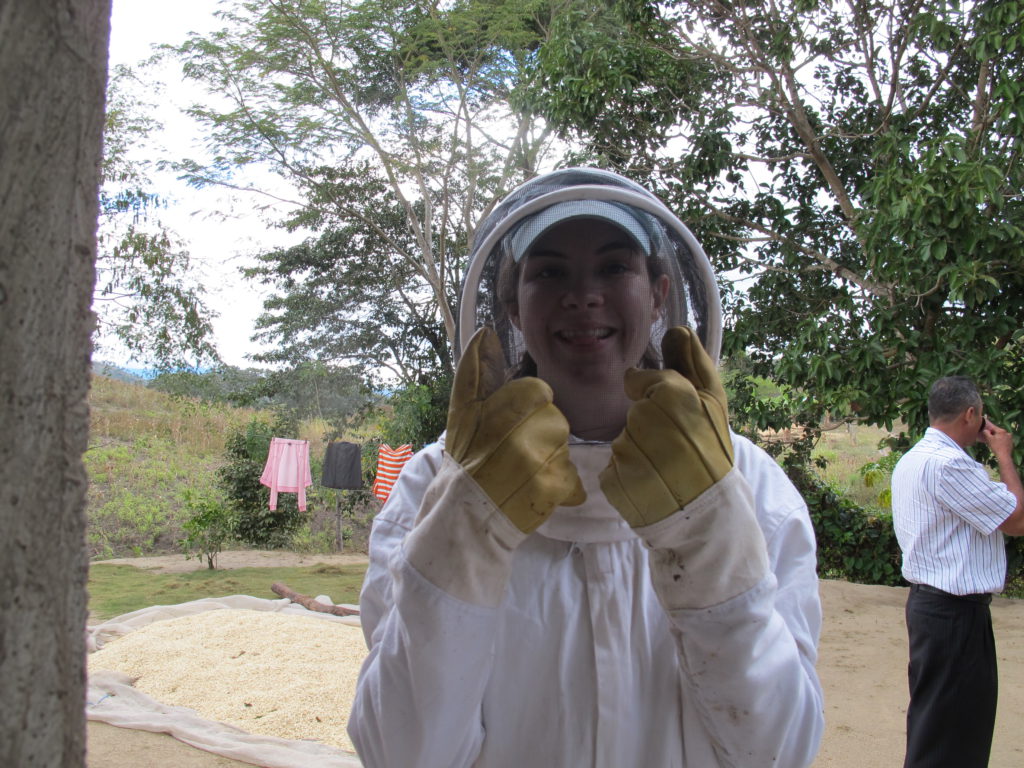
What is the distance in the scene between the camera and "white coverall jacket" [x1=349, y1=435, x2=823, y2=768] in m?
1.01

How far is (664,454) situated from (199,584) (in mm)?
9005

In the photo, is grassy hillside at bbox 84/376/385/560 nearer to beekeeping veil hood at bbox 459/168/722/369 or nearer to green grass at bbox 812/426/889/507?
green grass at bbox 812/426/889/507

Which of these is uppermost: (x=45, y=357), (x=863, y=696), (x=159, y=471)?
(x=45, y=357)

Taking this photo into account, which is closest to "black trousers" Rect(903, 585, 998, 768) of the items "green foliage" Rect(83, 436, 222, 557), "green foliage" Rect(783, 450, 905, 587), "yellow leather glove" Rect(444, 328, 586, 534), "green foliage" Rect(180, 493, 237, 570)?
"yellow leather glove" Rect(444, 328, 586, 534)

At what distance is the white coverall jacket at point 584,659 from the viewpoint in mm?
1007

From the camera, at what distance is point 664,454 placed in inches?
39.8

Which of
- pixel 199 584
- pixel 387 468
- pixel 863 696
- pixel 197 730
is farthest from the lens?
pixel 387 468

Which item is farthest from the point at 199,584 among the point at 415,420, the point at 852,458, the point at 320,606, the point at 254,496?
the point at 852,458

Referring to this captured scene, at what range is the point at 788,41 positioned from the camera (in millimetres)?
7562

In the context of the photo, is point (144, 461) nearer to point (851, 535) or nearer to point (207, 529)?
point (207, 529)

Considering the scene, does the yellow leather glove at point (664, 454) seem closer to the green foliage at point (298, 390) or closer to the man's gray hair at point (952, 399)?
the man's gray hair at point (952, 399)

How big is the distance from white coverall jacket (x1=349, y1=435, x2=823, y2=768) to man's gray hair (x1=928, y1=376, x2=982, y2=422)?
10.0ft

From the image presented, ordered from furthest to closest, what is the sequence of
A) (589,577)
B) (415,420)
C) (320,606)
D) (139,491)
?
(139,491) → (415,420) → (320,606) → (589,577)

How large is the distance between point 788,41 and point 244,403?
39.0 ft
